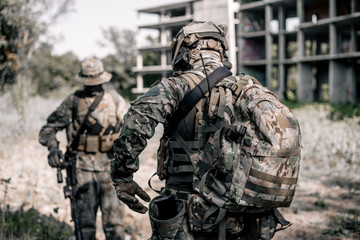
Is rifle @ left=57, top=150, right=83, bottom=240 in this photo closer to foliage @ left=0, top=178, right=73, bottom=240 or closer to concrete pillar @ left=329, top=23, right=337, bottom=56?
foliage @ left=0, top=178, right=73, bottom=240

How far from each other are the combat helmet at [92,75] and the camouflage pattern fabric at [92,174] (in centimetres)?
19

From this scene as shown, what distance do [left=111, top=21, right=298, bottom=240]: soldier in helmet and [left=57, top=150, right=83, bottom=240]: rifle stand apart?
2.06 m

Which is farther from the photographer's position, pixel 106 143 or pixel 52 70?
pixel 52 70

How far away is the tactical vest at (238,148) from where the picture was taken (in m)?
2.34

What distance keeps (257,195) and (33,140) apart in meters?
10.00

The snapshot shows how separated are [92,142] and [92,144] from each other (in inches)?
1.0

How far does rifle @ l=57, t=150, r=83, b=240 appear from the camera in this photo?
450 centimetres

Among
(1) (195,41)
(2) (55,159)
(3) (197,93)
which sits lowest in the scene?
(2) (55,159)

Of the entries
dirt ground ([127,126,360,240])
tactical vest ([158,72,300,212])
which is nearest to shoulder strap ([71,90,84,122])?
dirt ground ([127,126,360,240])

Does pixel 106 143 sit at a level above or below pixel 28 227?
above

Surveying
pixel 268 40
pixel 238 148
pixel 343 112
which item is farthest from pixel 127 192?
pixel 268 40

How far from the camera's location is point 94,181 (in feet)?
15.7

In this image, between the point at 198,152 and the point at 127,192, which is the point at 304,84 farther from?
the point at 127,192

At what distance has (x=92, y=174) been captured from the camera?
4770 millimetres
